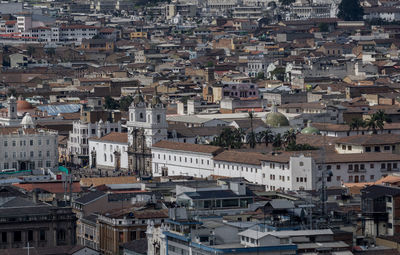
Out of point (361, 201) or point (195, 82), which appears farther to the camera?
point (195, 82)

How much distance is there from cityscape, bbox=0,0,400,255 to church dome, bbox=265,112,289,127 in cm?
7

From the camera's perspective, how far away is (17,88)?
182625 mm

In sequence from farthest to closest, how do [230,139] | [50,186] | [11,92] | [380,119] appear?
[11,92] → [380,119] → [230,139] → [50,186]

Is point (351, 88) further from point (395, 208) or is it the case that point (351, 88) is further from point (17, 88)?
point (395, 208)

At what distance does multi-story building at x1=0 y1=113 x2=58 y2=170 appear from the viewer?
12288 centimetres

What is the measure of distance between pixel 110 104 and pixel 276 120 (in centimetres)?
3296

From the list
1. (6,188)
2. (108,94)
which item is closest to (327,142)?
(6,188)

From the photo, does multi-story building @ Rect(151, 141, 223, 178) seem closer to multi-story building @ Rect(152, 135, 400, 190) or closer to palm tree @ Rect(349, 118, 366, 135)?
multi-story building @ Rect(152, 135, 400, 190)

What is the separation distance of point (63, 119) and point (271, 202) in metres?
76.0

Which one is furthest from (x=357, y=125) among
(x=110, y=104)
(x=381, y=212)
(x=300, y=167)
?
(x=381, y=212)

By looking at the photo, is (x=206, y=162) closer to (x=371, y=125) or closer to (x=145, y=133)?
(x=145, y=133)

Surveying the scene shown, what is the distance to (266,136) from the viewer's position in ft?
388

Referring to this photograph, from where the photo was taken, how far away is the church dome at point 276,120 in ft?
421

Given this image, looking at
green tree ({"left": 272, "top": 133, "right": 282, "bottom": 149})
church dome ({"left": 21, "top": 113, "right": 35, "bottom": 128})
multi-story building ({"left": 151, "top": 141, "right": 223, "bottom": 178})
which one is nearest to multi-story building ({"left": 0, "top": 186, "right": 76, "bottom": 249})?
multi-story building ({"left": 151, "top": 141, "right": 223, "bottom": 178})
